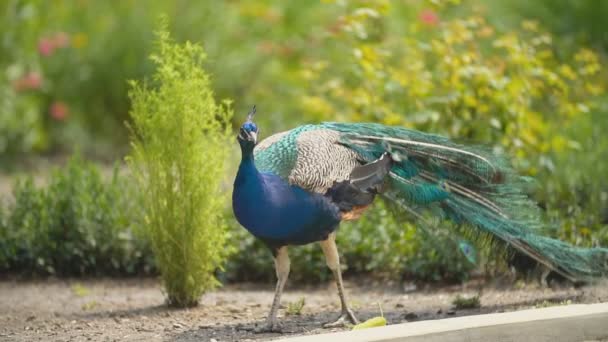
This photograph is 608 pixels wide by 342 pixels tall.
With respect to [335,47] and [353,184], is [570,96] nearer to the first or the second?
[335,47]

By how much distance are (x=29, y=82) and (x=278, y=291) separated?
6.17 meters

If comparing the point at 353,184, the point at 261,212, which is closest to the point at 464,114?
the point at 353,184

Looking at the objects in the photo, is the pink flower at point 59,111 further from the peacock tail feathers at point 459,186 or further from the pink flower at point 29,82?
the peacock tail feathers at point 459,186

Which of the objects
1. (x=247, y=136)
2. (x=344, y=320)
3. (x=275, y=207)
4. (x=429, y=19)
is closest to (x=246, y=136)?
(x=247, y=136)

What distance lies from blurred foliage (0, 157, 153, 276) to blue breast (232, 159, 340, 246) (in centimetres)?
207

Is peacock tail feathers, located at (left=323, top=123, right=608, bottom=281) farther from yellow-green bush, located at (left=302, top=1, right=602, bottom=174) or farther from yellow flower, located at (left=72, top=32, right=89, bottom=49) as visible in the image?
yellow flower, located at (left=72, top=32, right=89, bottom=49)

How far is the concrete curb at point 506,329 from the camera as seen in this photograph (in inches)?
188

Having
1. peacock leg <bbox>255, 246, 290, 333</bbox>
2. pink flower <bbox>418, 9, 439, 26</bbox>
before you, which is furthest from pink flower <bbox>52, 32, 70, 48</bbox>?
peacock leg <bbox>255, 246, 290, 333</bbox>

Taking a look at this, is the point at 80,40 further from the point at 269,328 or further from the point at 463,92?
the point at 269,328

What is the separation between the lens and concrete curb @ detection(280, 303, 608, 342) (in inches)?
188

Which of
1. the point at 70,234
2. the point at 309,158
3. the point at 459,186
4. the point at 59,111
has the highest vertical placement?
the point at 59,111

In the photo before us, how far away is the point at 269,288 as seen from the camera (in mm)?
7184

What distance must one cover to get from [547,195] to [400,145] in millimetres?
2020

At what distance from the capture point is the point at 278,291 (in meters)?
5.57
